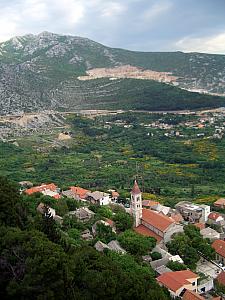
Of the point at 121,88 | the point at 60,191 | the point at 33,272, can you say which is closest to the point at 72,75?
the point at 121,88

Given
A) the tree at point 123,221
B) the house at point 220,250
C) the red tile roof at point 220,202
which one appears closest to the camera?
the house at point 220,250

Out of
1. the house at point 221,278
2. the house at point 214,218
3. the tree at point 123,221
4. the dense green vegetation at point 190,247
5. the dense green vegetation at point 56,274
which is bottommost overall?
the house at point 214,218

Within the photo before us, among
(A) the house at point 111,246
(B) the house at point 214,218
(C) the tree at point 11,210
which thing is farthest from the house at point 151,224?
(C) the tree at point 11,210

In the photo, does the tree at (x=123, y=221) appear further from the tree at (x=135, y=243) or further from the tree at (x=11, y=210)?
the tree at (x=11, y=210)

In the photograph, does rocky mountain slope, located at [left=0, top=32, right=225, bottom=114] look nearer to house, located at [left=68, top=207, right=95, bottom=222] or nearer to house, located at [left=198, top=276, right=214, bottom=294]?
house, located at [left=68, top=207, right=95, bottom=222]

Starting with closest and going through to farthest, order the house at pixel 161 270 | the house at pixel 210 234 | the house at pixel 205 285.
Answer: the house at pixel 205 285, the house at pixel 161 270, the house at pixel 210 234

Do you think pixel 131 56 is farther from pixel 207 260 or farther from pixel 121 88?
pixel 207 260

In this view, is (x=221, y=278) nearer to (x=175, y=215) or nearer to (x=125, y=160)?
(x=175, y=215)
